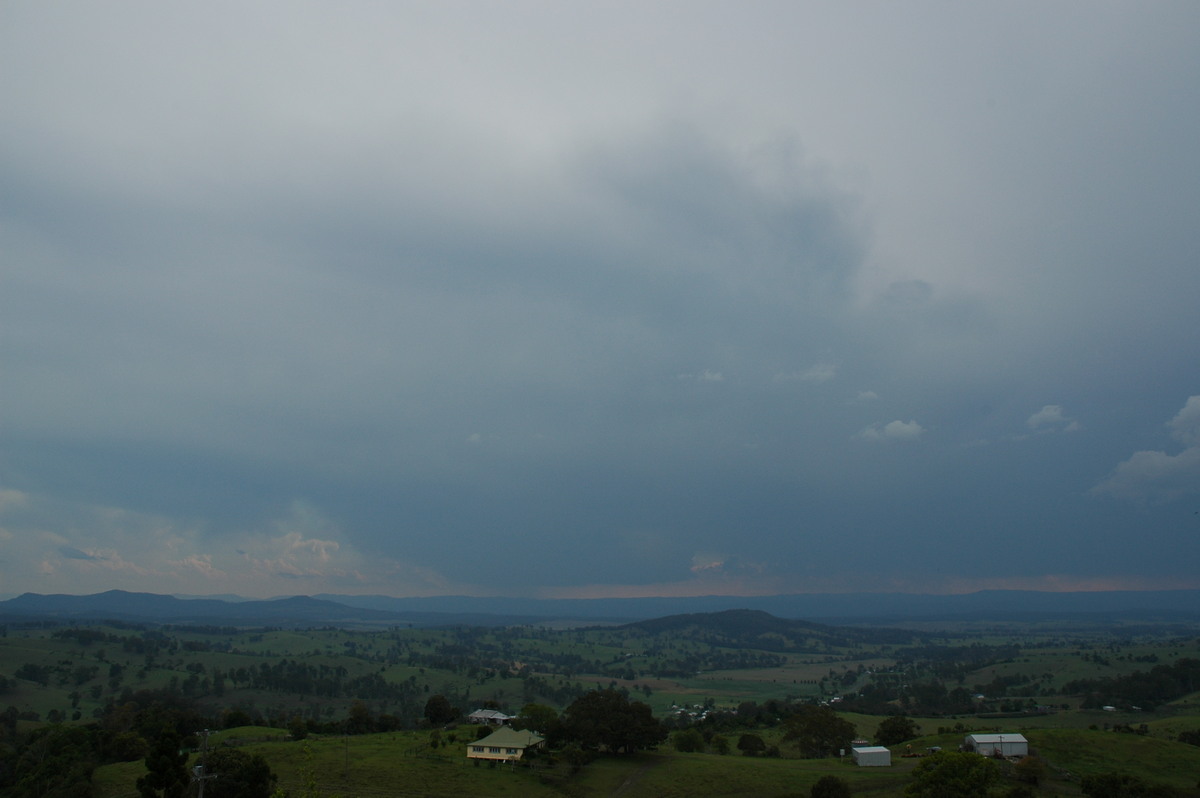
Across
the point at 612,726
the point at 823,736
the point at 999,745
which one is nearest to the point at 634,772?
the point at 612,726

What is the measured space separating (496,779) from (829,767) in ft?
95.8

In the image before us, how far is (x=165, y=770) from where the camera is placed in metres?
49.3

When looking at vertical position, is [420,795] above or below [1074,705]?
above

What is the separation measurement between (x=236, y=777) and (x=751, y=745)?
53.1 metres

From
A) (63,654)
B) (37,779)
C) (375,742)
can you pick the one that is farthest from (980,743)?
(63,654)

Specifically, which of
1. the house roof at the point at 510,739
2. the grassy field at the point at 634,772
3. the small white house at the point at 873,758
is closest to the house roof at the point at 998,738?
the grassy field at the point at 634,772

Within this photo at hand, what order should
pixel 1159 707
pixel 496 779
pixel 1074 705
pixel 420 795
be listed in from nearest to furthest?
1. pixel 420 795
2. pixel 496 779
3. pixel 1159 707
4. pixel 1074 705

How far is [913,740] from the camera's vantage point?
3179 inches

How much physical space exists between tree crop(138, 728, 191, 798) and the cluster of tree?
145251mm

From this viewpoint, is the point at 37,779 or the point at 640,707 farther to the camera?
the point at 640,707

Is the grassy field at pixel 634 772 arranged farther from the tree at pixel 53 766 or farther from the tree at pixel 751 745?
the tree at pixel 751 745

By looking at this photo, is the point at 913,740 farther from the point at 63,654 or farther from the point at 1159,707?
the point at 63,654

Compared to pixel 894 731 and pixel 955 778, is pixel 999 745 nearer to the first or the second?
pixel 894 731

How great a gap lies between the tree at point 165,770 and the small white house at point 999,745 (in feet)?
207
